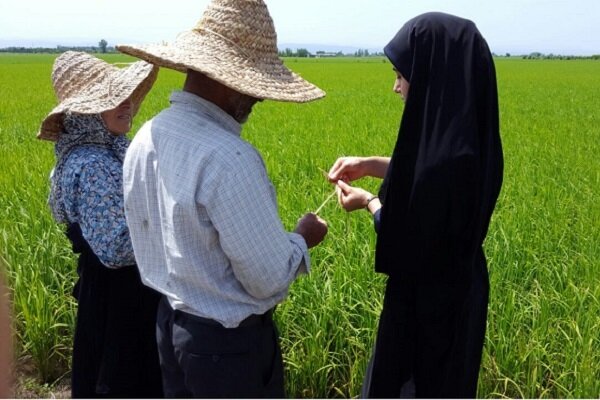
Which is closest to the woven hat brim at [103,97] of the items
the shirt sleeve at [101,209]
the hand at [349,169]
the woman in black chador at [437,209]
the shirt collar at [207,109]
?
the shirt sleeve at [101,209]

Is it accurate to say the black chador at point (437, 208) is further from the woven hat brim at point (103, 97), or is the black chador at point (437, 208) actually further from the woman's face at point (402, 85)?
the woven hat brim at point (103, 97)

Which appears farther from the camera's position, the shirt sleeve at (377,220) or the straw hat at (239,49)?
the shirt sleeve at (377,220)

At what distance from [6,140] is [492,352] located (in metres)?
7.16

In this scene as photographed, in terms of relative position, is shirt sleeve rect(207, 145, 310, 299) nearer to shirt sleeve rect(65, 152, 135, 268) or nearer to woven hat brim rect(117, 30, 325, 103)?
woven hat brim rect(117, 30, 325, 103)

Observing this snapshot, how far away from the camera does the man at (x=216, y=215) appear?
1.41 meters

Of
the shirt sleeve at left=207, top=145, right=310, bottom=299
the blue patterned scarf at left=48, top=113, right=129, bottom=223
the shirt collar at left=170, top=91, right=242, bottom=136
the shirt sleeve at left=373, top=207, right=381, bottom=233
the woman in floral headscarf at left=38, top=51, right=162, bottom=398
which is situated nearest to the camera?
the shirt sleeve at left=207, top=145, right=310, bottom=299

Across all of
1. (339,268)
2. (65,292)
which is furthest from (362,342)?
(65,292)

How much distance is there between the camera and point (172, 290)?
61.9 inches

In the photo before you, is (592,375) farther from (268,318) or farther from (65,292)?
(65,292)

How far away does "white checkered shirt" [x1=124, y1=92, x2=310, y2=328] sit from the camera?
139cm

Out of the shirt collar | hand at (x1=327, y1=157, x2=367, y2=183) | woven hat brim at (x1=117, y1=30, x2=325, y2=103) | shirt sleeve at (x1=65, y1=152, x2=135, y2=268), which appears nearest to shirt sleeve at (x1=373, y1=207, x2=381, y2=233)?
hand at (x1=327, y1=157, x2=367, y2=183)

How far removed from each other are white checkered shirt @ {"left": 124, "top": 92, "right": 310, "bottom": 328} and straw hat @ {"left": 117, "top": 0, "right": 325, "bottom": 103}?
10 centimetres

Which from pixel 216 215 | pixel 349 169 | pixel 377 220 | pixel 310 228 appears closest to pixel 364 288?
pixel 349 169

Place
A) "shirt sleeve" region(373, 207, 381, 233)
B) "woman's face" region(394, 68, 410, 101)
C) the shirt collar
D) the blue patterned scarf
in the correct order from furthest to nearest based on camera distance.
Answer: the blue patterned scarf < "shirt sleeve" region(373, 207, 381, 233) < "woman's face" region(394, 68, 410, 101) < the shirt collar
